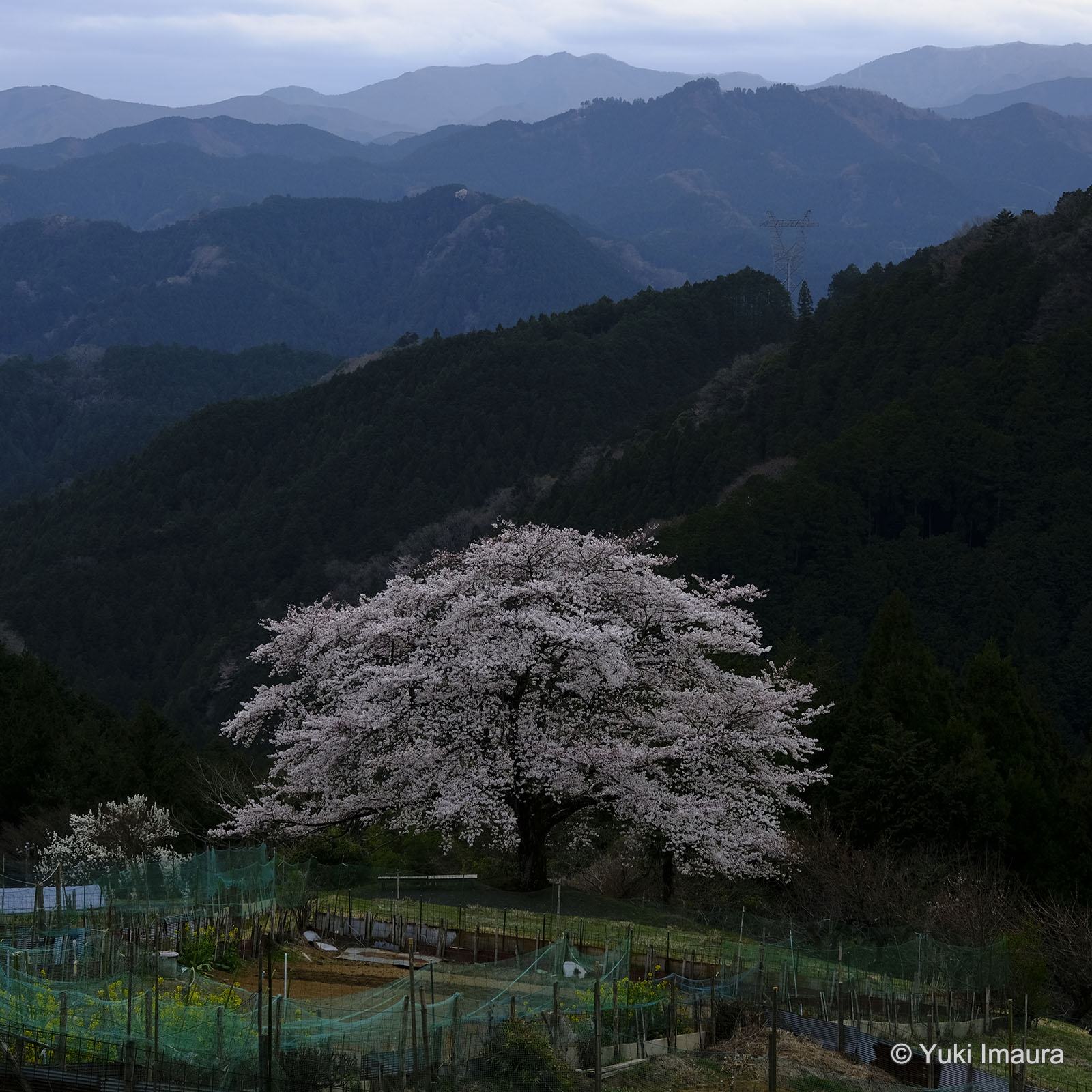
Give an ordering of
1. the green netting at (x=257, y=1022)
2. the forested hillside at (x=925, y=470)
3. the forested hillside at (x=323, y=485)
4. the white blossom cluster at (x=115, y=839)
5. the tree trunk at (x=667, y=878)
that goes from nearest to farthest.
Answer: the green netting at (x=257, y=1022), the white blossom cluster at (x=115, y=839), the tree trunk at (x=667, y=878), the forested hillside at (x=925, y=470), the forested hillside at (x=323, y=485)

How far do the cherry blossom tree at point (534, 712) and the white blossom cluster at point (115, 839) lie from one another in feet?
8.00

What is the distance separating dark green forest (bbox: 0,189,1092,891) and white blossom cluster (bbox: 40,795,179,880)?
16.5m

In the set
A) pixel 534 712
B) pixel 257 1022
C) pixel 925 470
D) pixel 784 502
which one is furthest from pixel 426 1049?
pixel 925 470

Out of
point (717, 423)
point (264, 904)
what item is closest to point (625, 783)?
point (264, 904)

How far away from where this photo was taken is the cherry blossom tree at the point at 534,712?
101 feet

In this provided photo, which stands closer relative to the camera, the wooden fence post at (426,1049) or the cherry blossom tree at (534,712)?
the wooden fence post at (426,1049)

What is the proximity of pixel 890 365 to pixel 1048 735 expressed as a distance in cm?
6785

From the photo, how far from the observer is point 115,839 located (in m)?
36.2

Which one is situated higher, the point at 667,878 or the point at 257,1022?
the point at 257,1022

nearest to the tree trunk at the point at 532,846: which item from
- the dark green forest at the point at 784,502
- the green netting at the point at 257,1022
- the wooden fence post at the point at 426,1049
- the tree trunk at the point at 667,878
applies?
the tree trunk at the point at 667,878

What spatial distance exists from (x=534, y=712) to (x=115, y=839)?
1103 centimetres

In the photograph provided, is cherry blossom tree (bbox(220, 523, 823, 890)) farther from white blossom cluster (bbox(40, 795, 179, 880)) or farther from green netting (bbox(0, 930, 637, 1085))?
green netting (bbox(0, 930, 637, 1085))

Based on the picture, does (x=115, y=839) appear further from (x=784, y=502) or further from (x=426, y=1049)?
(x=784, y=502)

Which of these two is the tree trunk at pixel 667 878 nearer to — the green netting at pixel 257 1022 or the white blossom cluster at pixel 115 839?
the white blossom cluster at pixel 115 839
